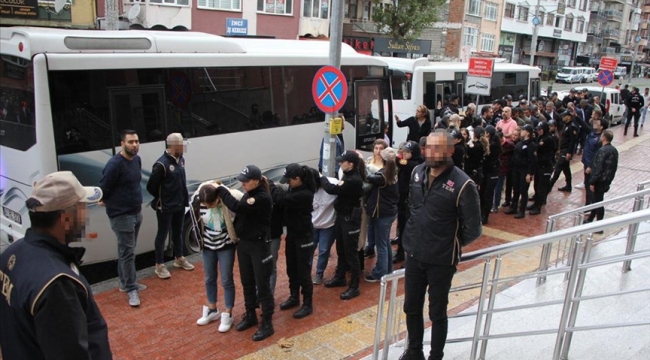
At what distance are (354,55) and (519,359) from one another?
Result: 27.9ft

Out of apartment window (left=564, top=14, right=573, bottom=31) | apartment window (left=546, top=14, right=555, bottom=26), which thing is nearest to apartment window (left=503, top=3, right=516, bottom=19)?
apartment window (left=546, top=14, right=555, bottom=26)

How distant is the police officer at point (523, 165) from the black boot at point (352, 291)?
5.08 m

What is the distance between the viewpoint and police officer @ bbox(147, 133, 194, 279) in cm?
678

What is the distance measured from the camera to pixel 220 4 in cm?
2734

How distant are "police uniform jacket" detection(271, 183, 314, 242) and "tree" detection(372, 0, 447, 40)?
113 feet

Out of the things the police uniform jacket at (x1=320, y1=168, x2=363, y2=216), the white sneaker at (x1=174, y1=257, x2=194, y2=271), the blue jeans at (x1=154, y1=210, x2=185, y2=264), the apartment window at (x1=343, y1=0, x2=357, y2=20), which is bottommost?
the white sneaker at (x1=174, y1=257, x2=194, y2=271)

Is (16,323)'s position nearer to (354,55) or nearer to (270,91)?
(270,91)

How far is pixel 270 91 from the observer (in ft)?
31.5

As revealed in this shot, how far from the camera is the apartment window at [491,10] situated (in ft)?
176

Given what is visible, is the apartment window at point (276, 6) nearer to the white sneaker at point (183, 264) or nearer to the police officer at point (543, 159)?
the police officer at point (543, 159)

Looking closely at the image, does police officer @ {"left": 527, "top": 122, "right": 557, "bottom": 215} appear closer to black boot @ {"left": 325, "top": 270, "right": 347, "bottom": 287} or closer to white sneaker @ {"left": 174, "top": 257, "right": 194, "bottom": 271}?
black boot @ {"left": 325, "top": 270, "right": 347, "bottom": 287}

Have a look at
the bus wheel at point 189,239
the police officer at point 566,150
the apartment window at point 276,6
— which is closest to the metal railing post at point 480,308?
the bus wheel at point 189,239

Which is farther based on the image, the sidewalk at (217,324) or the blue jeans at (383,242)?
the blue jeans at (383,242)

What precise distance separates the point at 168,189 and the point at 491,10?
54003 millimetres
